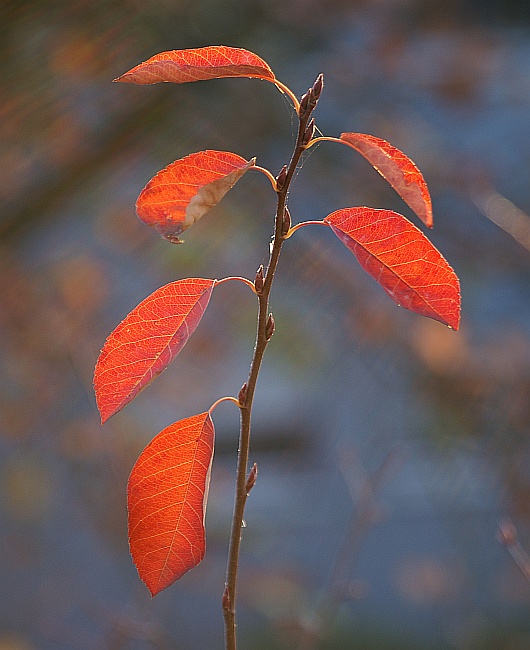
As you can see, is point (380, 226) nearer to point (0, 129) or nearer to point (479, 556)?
point (0, 129)

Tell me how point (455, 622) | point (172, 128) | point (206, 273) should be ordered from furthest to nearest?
→ point (455, 622)
point (206, 273)
point (172, 128)

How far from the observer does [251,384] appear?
0.35 metres

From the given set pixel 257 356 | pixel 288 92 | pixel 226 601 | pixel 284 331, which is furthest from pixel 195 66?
pixel 284 331

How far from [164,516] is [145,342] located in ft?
0.32

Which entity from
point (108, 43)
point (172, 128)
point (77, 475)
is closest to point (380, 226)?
point (108, 43)

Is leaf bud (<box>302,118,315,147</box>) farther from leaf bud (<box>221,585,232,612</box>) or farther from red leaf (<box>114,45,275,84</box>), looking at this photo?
leaf bud (<box>221,585,232,612</box>)

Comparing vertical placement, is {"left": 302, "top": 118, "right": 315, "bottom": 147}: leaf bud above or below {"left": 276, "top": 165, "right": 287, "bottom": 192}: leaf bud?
above

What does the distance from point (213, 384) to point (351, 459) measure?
17.4 inches

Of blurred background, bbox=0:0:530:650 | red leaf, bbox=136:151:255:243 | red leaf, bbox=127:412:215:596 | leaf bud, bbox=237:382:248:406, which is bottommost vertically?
blurred background, bbox=0:0:530:650

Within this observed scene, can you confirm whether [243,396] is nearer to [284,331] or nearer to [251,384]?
[251,384]

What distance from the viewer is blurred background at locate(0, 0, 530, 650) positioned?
154cm

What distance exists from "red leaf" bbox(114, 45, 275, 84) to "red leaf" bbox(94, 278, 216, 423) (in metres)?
0.11

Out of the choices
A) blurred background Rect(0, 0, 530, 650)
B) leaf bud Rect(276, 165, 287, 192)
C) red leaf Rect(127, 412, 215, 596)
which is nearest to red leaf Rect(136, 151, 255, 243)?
leaf bud Rect(276, 165, 287, 192)

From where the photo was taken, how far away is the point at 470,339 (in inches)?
73.7
